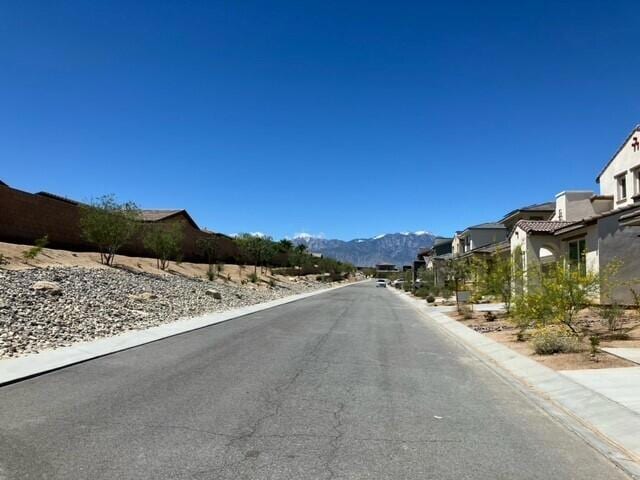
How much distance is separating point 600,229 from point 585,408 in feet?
53.7

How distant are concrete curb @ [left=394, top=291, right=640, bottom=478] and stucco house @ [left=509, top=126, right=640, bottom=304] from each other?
Answer: 6.26m

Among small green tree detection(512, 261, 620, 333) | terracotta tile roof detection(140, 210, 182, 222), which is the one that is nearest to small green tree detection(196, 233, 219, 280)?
terracotta tile roof detection(140, 210, 182, 222)

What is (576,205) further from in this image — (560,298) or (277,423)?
(277,423)

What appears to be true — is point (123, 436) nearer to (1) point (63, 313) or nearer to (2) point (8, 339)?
(2) point (8, 339)

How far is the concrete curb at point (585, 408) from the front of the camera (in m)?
6.85

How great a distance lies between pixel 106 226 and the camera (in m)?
32.7

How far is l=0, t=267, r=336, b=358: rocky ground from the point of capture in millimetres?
15031

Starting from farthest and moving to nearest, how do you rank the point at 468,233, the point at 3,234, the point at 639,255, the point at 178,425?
the point at 468,233 < the point at 3,234 < the point at 639,255 < the point at 178,425

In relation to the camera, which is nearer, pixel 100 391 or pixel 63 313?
pixel 100 391

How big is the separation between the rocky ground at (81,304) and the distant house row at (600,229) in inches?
576

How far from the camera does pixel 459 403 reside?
9.13 meters

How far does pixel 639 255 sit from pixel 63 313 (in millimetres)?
21006

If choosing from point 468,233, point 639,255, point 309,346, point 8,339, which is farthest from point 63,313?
point 468,233

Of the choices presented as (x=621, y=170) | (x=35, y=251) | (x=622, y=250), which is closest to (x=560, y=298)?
(x=622, y=250)
